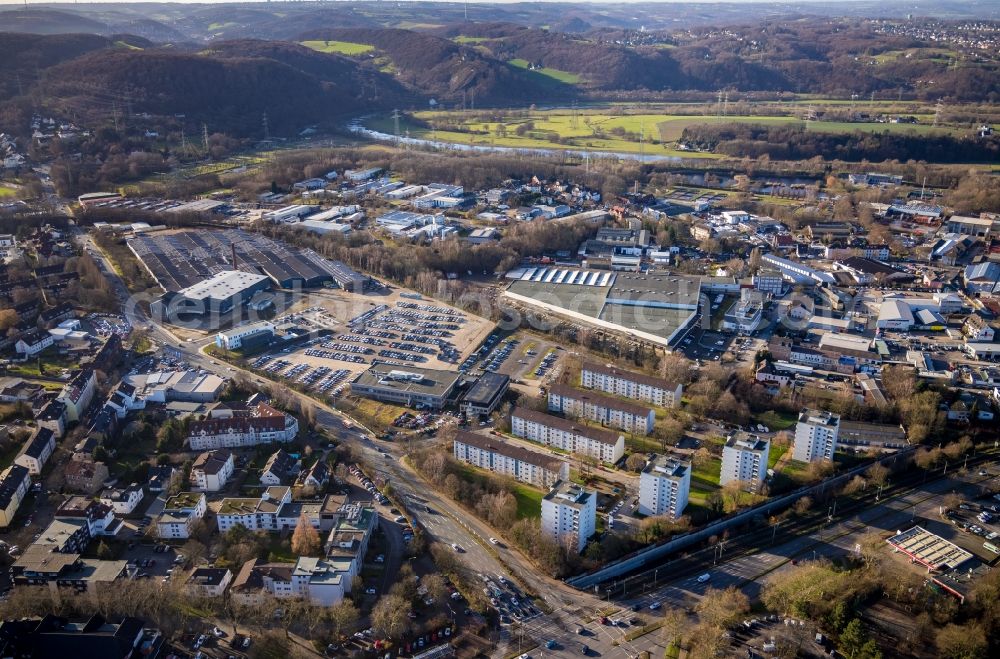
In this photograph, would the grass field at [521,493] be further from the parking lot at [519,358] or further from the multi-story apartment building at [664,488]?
the parking lot at [519,358]

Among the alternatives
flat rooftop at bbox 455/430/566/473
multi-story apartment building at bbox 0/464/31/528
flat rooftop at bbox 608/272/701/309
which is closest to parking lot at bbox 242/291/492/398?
flat rooftop at bbox 455/430/566/473

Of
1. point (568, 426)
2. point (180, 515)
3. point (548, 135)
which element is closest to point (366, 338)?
point (568, 426)

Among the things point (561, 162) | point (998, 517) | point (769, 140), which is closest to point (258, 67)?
point (561, 162)

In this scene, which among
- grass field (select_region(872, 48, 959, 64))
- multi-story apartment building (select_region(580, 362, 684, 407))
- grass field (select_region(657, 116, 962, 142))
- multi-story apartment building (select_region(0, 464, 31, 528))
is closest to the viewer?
multi-story apartment building (select_region(0, 464, 31, 528))

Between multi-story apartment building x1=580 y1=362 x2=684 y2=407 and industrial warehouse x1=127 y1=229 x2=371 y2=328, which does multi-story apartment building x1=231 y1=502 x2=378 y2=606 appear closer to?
multi-story apartment building x1=580 y1=362 x2=684 y2=407

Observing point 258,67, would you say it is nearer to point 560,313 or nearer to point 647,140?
point 647,140

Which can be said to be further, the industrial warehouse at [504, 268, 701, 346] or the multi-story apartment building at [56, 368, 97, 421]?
the industrial warehouse at [504, 268, 701, 346]
